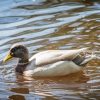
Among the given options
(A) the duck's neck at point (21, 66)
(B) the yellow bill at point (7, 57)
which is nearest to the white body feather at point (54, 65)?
(A) the duck's neck at point (21, 66)

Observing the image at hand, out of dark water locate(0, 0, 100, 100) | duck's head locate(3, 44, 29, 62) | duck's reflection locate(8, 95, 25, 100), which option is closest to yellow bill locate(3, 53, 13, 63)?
duck's head locate(3, 44, 29, 62)

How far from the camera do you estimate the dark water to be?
7295mm

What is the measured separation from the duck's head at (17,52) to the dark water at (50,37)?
10.3 inches

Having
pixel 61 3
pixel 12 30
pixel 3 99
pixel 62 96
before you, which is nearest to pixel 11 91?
pixel 3 99

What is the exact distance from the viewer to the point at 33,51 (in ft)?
29.3

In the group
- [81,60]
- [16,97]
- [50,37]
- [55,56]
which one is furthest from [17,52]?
[50,37]

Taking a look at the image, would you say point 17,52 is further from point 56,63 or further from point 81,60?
point 81,60

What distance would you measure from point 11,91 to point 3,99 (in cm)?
38

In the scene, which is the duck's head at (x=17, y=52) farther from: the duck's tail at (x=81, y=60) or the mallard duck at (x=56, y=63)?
the duck's tail at (x=81, y=60)

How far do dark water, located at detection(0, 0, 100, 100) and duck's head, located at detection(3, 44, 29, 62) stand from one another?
262 mm

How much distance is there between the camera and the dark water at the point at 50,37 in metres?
7.29

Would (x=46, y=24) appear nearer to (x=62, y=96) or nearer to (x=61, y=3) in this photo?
(x=61, y=3)

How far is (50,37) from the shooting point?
376 inches

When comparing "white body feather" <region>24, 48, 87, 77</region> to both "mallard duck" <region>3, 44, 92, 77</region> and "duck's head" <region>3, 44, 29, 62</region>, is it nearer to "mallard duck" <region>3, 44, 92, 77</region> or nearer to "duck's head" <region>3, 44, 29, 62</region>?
"mallard duck" <region>3, 44, 92, 77</region>
